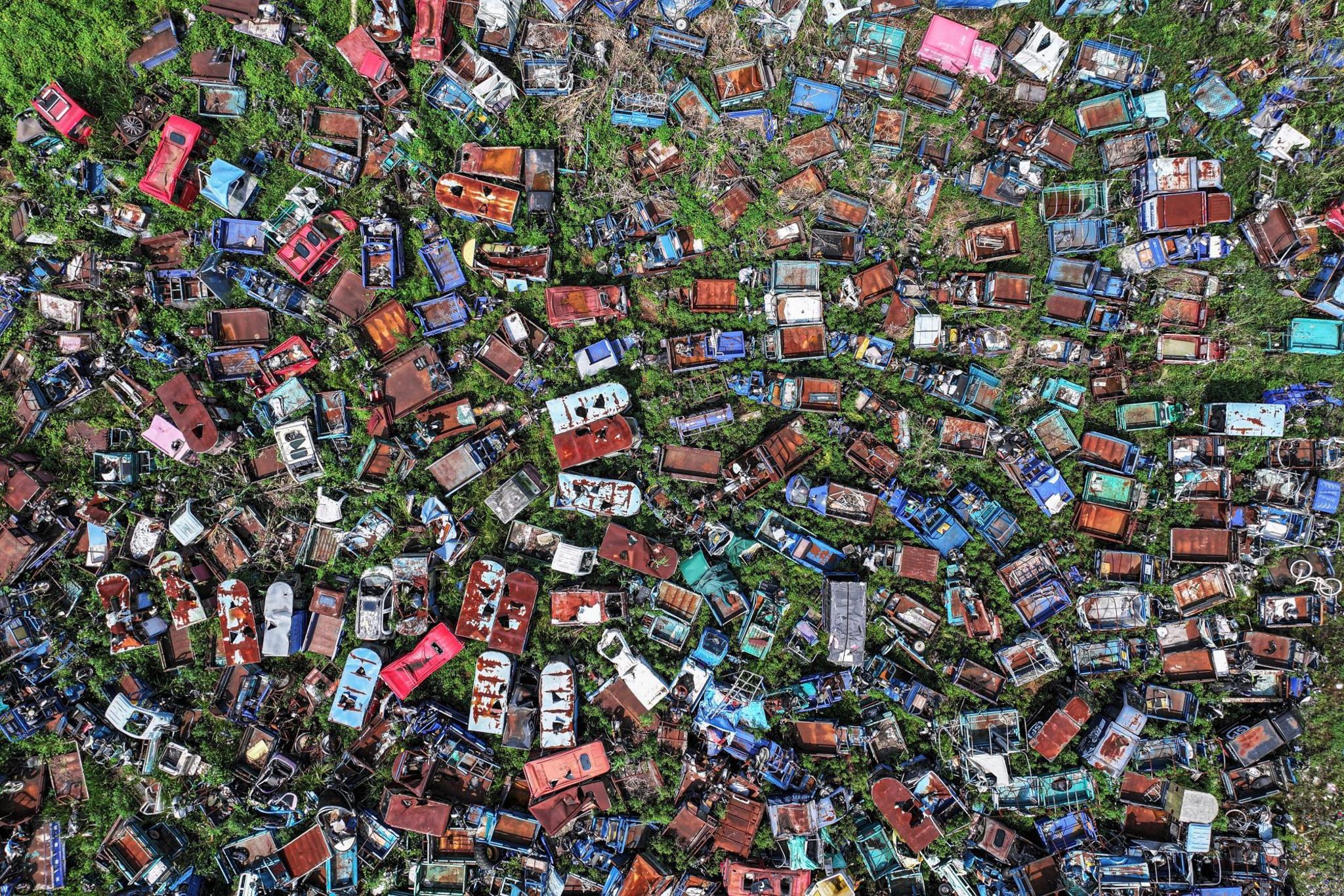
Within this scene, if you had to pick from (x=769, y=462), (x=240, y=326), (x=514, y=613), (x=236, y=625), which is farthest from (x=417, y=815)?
(x=240, y=326)

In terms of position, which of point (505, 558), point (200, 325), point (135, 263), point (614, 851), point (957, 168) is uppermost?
point (957, 168)

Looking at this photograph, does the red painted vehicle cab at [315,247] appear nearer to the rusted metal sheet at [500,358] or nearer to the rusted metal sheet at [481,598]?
the rusted metal sheet at [500,358]

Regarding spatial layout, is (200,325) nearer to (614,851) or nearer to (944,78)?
(614,851)

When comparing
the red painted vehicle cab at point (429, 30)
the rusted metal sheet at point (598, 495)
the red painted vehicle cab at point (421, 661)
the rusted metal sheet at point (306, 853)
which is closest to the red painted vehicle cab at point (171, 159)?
the red painted vehicle cab at point (429, 30)

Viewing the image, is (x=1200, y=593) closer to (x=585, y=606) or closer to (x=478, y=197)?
(x=585, y=606)

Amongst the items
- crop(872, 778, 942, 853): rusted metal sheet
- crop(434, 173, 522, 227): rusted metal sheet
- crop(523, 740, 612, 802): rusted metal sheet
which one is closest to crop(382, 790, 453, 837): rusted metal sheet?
crop(523, 740, 612, 802): rusted metal sheet

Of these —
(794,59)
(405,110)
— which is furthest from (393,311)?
(794,59)
